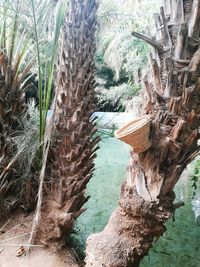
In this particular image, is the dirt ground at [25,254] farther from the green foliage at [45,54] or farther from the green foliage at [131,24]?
the green foliage at [131,24]

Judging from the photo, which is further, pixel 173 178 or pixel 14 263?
pixel 14 263

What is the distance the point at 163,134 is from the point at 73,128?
65 cm

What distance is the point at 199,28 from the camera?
3.94 ft

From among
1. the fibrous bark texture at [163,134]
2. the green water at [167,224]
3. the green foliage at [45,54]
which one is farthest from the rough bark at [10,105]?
the fibrous bark texture at [163,134]

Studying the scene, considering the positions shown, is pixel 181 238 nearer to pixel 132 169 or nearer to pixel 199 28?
pixel 132 169

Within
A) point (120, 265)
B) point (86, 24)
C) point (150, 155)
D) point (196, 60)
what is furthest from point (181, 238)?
point (86, 24)

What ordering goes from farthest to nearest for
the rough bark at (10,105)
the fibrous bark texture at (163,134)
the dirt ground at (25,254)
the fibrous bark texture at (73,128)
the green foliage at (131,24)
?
the green foliage at (131,24) < the rough bark at (10,105) < the fibrous bark texture at (73,128) < the dirt ground at (25,254) < the fibrous bark texture at (163,134)

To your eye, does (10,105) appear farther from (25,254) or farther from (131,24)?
(131,24)

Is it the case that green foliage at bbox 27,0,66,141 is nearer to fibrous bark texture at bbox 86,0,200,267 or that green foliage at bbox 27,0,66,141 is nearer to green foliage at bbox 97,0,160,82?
fibrous bark texture at bbox 86,0,200,267

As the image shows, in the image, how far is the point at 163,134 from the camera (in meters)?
1.22

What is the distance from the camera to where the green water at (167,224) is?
172cm

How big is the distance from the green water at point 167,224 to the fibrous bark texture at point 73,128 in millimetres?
298

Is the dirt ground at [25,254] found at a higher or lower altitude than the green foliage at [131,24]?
lower

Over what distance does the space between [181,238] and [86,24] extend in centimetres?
130
